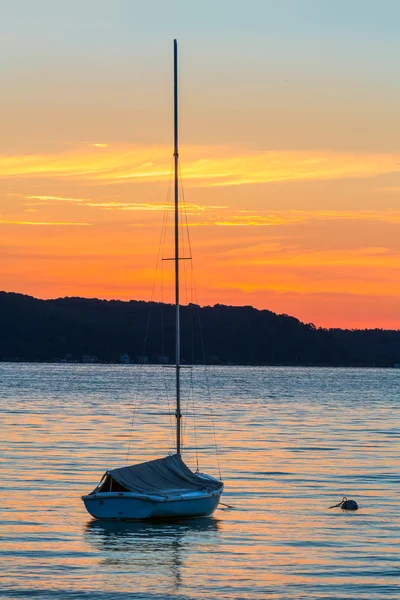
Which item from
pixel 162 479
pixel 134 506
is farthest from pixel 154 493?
pixel 162 479

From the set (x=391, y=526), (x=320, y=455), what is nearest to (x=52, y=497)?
(x=391, y=526)

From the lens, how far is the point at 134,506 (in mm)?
39438

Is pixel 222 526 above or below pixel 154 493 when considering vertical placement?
below

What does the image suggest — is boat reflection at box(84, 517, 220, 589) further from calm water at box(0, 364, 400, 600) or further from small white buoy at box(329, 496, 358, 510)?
small white buoy at box(329, 496, 358, 510)

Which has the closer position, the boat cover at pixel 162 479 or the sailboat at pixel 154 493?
the sailboat at pixel 154 493

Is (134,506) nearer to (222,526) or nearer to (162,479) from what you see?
(162,479)

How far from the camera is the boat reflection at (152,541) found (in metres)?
35.0

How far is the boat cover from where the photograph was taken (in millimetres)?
39750

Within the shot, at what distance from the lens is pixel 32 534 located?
131 feet

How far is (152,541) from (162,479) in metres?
3.50

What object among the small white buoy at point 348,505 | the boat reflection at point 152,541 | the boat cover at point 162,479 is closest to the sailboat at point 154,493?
the boat cover at point 162,479

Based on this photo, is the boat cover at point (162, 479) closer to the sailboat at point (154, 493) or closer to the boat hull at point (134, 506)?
the sailboat at point (154, 493)

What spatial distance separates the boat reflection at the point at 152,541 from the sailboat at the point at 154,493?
1.27 ft

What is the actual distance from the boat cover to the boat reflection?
1.14 m
